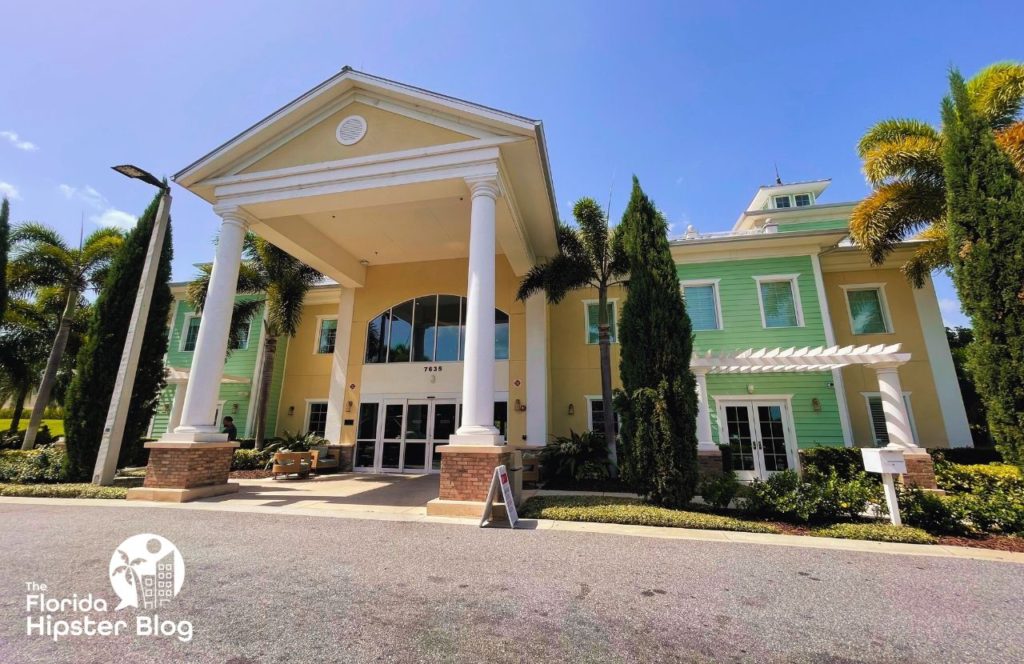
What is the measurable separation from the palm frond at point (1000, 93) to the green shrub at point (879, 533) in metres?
9.38

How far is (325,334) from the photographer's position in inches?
627

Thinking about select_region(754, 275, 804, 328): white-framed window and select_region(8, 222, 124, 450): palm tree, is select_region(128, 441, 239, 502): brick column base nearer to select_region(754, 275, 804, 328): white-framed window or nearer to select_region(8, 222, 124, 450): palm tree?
select_region(8, 222, 124, 450): palm tree

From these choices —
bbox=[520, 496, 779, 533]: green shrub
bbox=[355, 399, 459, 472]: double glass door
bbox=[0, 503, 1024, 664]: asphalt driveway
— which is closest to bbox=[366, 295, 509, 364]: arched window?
bbox=[355, 399, 459, 472]: double glass door

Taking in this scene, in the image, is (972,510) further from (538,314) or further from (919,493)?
(538,314)

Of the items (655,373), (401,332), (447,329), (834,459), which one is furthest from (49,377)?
(834,459)

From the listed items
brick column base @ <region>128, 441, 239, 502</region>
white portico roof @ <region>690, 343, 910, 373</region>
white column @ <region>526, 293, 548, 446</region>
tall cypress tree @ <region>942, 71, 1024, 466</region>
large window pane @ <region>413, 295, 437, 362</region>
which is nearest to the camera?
tall cypress tree @ <region>942, 71, 1024, 466</region>

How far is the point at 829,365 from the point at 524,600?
10.3m

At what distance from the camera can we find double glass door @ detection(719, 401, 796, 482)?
1164cm

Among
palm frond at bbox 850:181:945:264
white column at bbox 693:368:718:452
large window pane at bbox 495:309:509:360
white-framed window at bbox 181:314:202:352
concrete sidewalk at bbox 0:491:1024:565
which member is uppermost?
palm frond at bbox 850:181:945:264

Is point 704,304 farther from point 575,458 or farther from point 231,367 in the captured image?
point 231,367

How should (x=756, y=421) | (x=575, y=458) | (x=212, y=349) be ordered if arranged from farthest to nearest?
1. (x=756, y=421)
2. (x=575, y=458)
3. (x=212, y=349)

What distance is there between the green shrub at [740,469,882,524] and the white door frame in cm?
535

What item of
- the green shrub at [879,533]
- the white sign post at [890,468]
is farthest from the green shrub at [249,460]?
the white sign post at [890,468]

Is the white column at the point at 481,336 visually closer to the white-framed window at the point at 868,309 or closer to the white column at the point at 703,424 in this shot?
the white column at the point at 703,424
